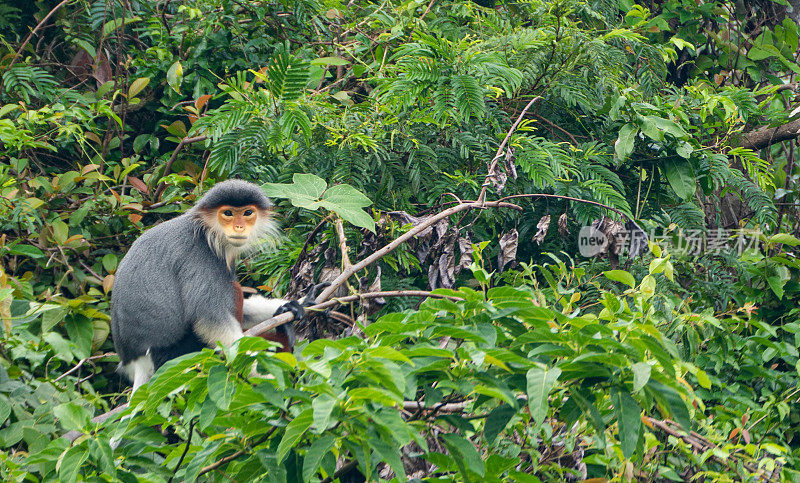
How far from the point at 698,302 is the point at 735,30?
7.86 feet

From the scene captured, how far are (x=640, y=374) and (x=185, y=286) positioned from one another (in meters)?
2.06

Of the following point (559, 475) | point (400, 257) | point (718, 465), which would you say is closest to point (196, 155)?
point (400, 257)

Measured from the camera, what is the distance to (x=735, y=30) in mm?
5066

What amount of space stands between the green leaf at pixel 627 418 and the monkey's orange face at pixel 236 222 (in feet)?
6.15

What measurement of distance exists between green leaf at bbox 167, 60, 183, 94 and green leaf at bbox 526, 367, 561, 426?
3215 mm

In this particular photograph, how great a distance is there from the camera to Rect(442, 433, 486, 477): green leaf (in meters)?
1.54

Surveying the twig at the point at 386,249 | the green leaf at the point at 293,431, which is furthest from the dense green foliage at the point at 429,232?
the twig at the point at 386,249

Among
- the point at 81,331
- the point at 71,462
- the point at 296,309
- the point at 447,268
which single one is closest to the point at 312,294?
the point at 296,309

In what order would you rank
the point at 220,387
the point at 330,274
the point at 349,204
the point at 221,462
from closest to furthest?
the point at 220,387 < the point at 221,462 < the point at 349,204 < the point at 330,274

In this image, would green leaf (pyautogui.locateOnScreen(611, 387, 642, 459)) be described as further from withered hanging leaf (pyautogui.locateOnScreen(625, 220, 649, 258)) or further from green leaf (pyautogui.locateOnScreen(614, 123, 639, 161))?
green leaf (pyautogui.locateOnScreen(614, 123, 639, 161))

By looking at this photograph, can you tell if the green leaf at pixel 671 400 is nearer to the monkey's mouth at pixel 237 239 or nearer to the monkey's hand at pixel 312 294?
the monkey's hand at pixel 312 294

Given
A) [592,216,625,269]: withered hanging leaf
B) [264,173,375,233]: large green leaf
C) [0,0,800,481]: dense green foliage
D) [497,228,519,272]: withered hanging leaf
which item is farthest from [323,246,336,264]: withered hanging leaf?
[592,216,625,269]: withered hanging leaf

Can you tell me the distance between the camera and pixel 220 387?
1.38 metres

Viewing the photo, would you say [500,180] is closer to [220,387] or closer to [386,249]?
[386,249]
